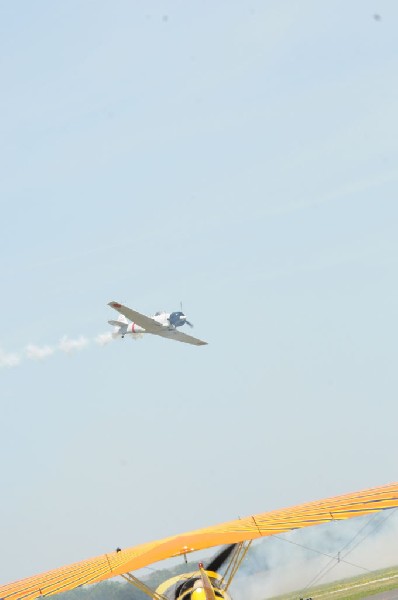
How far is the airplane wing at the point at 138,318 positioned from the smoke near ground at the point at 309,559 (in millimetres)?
24213

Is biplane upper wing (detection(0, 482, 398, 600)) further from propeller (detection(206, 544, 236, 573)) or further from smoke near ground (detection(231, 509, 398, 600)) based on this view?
smoke near ground (detection(231, 509, 398, 600))

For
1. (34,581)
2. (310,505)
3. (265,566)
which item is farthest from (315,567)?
(34,581)

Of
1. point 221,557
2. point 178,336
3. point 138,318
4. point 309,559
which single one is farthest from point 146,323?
point 221,557

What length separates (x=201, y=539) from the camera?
25938 mm

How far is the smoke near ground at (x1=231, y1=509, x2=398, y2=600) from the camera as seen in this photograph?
52500 mm

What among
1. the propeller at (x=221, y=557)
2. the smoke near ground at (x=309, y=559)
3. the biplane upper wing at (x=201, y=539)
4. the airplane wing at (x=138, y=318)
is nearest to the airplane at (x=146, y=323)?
the airplane wing at (x=138, y=318)

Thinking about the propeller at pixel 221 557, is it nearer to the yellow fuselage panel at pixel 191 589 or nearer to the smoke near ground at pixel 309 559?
the yellow fuselage panel at pixel 191 589

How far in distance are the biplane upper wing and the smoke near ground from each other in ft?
64.8

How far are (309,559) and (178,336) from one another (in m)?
30.4

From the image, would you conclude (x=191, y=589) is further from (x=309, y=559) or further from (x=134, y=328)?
(x=134, y=328)


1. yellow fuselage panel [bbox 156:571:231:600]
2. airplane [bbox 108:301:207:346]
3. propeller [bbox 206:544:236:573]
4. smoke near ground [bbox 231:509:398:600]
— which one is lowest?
yellow fuselage panel [bbox 156:571:231:600]

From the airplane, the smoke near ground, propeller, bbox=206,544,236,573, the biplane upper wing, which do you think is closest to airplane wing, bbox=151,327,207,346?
the airplane

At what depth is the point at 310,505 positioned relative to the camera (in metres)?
32.3

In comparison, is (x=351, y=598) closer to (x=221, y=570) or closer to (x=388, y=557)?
(x=388, y=557)
